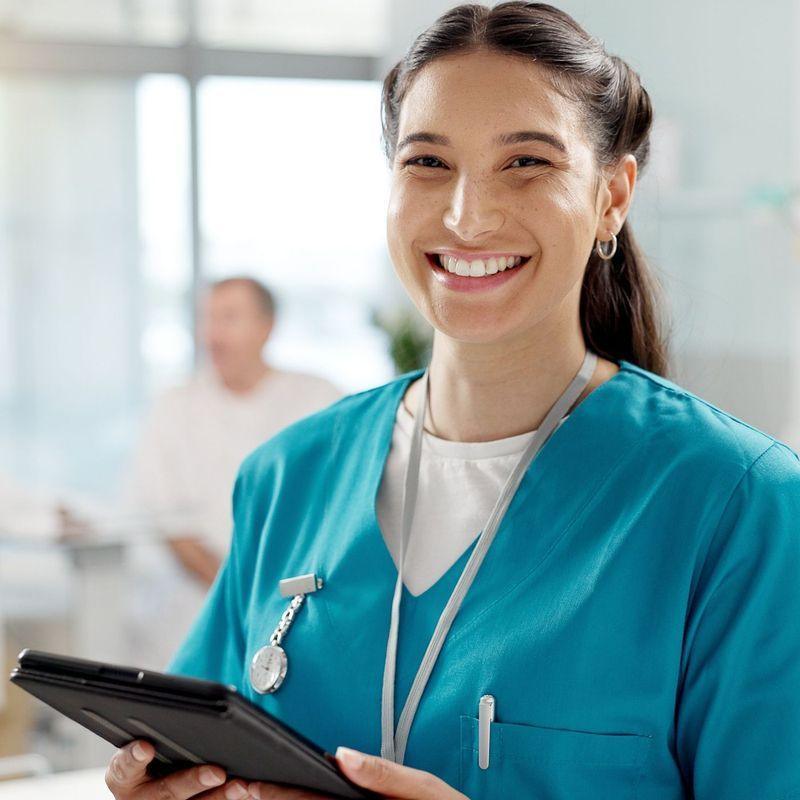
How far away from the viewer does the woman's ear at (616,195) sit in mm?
1236

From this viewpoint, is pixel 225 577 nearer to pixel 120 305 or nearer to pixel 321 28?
pixel 120 305

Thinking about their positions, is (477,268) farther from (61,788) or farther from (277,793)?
(61,788)

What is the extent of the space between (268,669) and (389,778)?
263 mm

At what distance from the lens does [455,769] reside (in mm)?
1107

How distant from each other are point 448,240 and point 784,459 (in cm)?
37

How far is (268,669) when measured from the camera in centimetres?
123

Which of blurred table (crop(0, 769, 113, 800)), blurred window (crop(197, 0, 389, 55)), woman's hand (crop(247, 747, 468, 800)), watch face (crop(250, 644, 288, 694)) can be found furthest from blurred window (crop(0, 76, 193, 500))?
woman's hand (crop(247, 747, 468, 800))

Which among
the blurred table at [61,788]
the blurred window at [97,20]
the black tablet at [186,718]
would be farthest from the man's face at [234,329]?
the black tablet at [186,718]

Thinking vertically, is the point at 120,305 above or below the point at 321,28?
below

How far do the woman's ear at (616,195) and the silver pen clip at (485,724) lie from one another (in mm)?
483

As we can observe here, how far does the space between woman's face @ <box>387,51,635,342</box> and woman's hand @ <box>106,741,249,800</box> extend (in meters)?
0.47

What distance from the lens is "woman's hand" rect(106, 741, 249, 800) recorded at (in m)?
1.06

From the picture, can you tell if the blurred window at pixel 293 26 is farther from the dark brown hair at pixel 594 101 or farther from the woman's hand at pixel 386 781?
the woman's hand at pixel 386 781

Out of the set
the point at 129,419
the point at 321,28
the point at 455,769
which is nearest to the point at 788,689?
the point at 455,769
